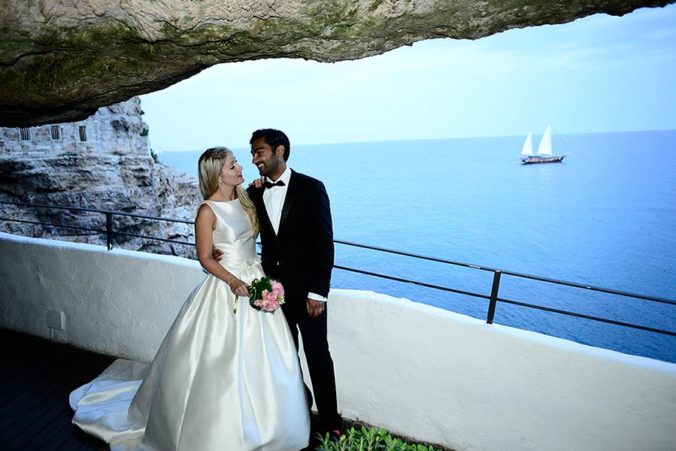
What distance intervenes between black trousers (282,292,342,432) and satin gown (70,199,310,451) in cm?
11

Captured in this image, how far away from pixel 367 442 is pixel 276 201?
197cm

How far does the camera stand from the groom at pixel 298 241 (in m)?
2.64

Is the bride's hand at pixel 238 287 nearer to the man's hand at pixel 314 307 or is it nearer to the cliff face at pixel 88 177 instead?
the man's hand at pixel 314 307

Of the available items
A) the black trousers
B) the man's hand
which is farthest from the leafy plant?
the man's hand

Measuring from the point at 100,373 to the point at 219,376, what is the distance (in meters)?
1.91

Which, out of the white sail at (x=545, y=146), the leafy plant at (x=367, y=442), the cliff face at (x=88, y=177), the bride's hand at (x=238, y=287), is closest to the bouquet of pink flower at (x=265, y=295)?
the bride's hand at (x=238, y=287)

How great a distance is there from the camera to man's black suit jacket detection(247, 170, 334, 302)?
2656 millimetres

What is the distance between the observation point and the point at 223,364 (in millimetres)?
2639

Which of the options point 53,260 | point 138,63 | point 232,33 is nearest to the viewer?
point 232,33

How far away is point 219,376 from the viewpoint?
2.62m

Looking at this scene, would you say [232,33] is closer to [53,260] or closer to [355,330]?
[355,330]

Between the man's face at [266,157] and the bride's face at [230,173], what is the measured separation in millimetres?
144

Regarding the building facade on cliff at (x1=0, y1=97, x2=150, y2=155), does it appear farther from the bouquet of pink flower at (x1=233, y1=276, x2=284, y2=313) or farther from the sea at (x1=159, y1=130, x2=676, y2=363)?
the bouquet of pink flower at (x1=233, y1=276, x2=284, y2=313)

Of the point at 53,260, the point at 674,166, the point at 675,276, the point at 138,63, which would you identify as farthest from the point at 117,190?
the point at 674,166
